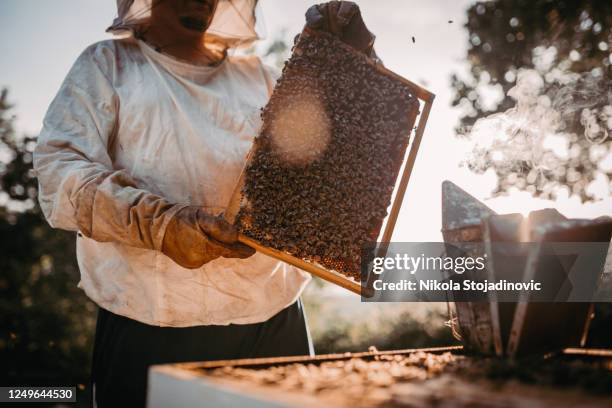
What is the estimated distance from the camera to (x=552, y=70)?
391cm

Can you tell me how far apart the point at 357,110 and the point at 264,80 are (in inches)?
36.6

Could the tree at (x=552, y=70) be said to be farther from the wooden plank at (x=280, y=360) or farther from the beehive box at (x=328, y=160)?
the wooden plank at (x=280, y=360)

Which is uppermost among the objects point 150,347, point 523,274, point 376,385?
point 523,274

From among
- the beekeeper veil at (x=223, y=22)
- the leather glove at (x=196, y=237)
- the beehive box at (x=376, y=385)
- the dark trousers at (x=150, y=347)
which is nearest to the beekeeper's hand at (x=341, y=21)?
the beekeeper veil at (x=223, y=22)

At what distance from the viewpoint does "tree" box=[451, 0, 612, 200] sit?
10.3 feet

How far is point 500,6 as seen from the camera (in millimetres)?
4418

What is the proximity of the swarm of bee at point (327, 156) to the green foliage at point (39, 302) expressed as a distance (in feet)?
20.1

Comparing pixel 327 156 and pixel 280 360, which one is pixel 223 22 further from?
pixel 280 360

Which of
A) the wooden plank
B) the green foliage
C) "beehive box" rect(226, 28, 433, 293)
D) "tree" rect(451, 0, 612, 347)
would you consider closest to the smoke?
"tree" rect(451, 0, 612, 347)

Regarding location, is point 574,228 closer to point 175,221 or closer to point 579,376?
point 579,376

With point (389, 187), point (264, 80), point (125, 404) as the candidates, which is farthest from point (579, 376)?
point (264, 80)

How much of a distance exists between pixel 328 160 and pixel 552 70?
2.76 meters

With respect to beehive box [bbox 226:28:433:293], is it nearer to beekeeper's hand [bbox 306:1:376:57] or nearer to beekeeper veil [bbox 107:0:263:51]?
beekeeper's hand [bbox 306:1:376:57]

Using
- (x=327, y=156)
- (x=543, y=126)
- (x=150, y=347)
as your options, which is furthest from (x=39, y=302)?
(x=543, y=126)
